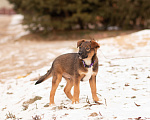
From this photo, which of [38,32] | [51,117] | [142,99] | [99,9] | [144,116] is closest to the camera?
[144,116]

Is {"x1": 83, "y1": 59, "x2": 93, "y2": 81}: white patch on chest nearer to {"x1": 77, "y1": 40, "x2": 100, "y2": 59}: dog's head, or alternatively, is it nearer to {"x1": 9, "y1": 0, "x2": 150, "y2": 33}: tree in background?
{"x1": 77, "y1": 40, "x2": 100, "y2": 59}: dog's head

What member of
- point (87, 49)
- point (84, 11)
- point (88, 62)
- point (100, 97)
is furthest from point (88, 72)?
point (84, 11)

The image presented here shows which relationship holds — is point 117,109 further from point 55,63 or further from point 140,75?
point 140,75

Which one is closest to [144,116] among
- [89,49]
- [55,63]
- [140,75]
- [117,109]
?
[117,109]

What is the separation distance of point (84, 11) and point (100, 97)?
21.8 meters

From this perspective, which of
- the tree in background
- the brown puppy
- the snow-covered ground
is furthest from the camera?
the tree in background

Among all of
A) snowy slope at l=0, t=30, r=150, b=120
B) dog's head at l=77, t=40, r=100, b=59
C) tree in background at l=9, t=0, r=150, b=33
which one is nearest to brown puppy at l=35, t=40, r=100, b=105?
dog's head at l=77, t=40, r=100, b=59

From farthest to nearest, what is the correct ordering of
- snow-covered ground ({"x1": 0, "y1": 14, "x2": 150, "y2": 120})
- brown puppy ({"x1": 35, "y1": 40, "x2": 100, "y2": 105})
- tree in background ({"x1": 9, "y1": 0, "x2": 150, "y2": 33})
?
tree in background ({"x1": 9, "y1": 0, "x2": 150, "y2": 33})
brown puppy ({"x1": 35, "y1": 40, "x2": 100, "y2": 105})
snow-covered ground ({"x1": 0, "y1": 14, "x2": 150, "y2": 120})

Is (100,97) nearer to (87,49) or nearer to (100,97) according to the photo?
(100,97)

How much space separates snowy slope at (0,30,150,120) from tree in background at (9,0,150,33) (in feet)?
50.3

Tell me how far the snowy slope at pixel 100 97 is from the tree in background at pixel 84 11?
15333mm

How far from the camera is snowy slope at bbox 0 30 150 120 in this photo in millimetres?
4488

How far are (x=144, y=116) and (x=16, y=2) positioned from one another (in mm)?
29848

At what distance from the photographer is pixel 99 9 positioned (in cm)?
2564
